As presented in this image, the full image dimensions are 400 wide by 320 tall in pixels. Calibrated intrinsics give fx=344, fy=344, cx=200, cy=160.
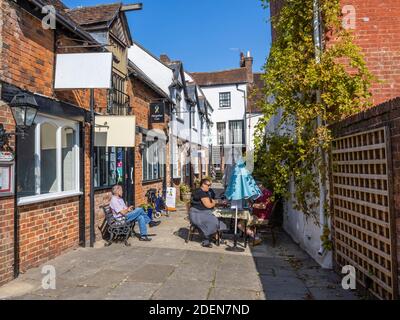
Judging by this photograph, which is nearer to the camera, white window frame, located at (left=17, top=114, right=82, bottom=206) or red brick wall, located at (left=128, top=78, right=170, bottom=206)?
white window frame, located at (left=17, top=114, right=82, bottom=206)

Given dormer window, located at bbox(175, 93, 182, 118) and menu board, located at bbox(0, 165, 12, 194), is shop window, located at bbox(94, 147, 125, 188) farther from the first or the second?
dormer window, located at bbox(175, 93, 182, 118)

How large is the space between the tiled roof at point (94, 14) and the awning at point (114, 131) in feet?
8.47

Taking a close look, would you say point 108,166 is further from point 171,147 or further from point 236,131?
point 236,131

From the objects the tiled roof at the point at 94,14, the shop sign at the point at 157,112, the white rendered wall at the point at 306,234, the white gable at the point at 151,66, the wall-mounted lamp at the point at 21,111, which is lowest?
the white rendered wall at the point at 306,234

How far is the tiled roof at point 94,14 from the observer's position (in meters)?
8.53

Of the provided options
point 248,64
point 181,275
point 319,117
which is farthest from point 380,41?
point 248,64

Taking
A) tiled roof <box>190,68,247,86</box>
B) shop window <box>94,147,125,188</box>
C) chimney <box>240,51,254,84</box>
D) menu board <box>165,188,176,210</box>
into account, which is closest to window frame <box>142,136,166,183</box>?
menu board <box>165,188,176,210</box>

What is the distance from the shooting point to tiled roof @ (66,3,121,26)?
8.53m

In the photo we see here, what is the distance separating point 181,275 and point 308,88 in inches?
159

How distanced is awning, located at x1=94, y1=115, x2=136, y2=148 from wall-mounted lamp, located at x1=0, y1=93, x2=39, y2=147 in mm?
2686

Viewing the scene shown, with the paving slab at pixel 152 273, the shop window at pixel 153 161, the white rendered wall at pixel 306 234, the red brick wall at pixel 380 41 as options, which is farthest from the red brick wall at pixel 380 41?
the shop window at pixel 153 161

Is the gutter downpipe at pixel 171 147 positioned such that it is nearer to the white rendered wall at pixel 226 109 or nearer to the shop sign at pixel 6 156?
the shop sign at pixel 6 156

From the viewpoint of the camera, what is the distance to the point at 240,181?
7695 millimetres
